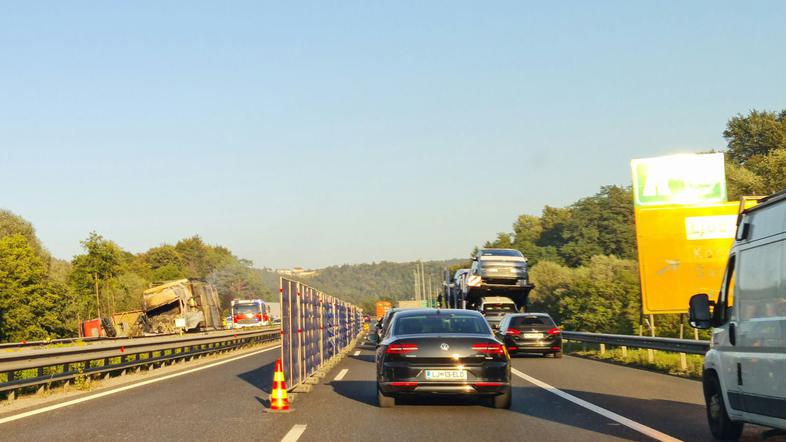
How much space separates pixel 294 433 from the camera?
955 cm

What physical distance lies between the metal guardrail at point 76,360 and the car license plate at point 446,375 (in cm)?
642

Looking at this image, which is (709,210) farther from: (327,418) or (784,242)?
(784,242)

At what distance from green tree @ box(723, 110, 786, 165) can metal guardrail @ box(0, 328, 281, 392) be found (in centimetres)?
7368

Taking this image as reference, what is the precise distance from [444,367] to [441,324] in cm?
109

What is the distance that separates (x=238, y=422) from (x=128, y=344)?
33.1 ft

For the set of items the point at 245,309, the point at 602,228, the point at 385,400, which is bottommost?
the point at 385,400

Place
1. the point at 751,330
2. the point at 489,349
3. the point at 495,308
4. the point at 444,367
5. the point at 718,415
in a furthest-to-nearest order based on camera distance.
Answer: the point at 495,308
the point at 489,349
the point at 444,367
the point at 718,415
the point at 751,330

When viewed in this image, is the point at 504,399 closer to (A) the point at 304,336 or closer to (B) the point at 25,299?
(A) the point at 304,336

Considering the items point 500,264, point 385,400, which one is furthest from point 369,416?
point 500,264

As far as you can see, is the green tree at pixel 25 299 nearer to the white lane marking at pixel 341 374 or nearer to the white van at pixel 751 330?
the white lane marking at pixel 341 374

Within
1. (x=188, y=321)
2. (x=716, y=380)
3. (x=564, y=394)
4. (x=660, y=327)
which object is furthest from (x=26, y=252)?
(x=716, y=380)

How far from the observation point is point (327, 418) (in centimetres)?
1098

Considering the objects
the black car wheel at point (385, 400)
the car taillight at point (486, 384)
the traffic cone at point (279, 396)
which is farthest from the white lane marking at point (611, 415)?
the traffic cone at point (279, 396)

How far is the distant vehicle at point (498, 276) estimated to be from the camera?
124 ft
